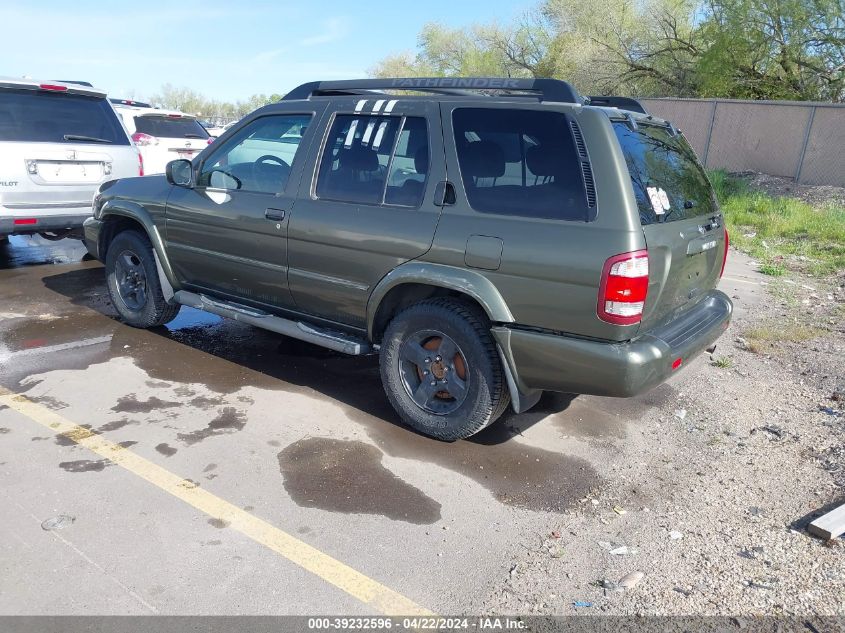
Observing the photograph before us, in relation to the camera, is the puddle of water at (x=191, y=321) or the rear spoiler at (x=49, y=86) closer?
the puddle of water at (x=191, y=321)

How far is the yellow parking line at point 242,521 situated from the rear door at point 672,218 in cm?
186

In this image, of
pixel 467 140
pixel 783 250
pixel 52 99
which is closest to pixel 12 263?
pixel 52 99

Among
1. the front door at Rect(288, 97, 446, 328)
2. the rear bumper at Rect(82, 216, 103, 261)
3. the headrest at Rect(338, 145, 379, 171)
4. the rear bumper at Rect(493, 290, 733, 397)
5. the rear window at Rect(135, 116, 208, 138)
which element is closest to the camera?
the rear bumper at Rect(493, 290, 733, 397)

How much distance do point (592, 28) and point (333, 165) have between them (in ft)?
88.2

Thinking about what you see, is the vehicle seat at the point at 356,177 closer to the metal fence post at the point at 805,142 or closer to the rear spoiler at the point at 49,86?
the rear spoiler at the point at 49,86

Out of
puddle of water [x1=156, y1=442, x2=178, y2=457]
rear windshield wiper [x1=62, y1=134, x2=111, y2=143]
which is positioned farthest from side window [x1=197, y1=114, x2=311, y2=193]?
rear windshield wiper [x1=62, y1=134, x2=111, y2=143]

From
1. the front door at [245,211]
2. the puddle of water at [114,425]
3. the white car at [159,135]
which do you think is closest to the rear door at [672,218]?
the front door at [245,211]

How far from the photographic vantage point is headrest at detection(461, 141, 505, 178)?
12.4 ft

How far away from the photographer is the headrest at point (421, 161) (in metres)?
3.99

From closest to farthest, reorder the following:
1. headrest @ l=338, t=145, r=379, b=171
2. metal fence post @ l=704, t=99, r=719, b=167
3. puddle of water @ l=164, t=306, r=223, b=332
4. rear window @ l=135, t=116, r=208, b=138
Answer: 1. headrest @ l=338, t=145, r=379, b=171
2. puddle of water @ l=164, t=306, r=223, b=332
3. rear window @ l=135, t=116, r=208, b=138
4. metal fence post @ l=704, t=99, r=719, b=167

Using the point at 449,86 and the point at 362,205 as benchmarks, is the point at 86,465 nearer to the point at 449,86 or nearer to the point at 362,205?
the point at 362,205

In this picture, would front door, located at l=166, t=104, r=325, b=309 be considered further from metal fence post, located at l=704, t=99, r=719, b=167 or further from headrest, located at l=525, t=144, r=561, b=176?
metal fence post, located at l=704, t=99, r=719, b=167

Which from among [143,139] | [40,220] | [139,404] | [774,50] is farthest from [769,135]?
[139,404]

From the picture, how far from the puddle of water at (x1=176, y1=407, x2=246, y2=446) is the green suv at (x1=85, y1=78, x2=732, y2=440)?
0.67m
